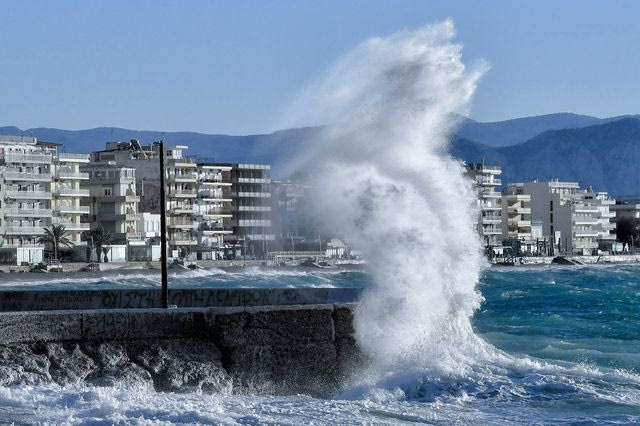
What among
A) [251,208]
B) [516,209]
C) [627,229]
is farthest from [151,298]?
[627,229]

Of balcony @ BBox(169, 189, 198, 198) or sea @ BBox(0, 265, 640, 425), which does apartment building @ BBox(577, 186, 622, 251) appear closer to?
balcony @ BBox(169, 189, 198, 198)

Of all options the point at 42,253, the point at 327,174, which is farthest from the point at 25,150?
the point at 327,174

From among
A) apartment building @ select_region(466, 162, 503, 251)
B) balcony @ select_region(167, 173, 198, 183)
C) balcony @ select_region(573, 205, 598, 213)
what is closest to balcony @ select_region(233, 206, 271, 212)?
balcony @ select_region(167, 173, 198, 183)

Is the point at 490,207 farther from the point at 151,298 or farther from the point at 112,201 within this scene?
the point at 151,298

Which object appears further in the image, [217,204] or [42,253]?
[217,204]

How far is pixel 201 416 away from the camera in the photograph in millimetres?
13734

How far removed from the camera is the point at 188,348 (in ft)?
52.3

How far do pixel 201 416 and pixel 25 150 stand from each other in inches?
3935

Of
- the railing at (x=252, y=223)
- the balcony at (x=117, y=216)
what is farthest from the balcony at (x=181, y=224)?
the railing at (x=252, y=223)

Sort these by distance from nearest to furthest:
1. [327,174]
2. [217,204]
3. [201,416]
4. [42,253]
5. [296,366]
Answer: [201,416] < [296,366] < [327,174] < [42,253] < [217,204]

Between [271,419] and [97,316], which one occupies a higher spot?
[97,316]

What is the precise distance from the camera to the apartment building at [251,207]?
434ft

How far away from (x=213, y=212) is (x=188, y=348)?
116m

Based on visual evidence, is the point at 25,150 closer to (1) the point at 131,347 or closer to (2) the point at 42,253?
(2) the point at 42,253
